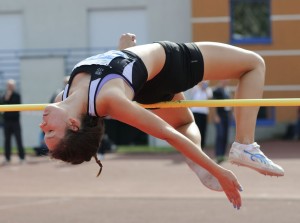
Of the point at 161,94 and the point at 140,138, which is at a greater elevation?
the point at 161,94

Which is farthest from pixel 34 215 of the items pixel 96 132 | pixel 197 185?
pixel 96 132

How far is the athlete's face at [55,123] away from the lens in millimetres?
4723

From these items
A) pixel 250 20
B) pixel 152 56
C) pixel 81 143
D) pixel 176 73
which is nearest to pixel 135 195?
pixel 176 73

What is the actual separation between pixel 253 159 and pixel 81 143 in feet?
4.23

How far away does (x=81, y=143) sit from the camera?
4777 millimetres

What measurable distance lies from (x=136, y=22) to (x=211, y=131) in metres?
3.44

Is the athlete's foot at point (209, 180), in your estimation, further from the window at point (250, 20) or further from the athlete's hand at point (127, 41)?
the window at point (250, 20)

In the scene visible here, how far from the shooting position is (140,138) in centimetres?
1930

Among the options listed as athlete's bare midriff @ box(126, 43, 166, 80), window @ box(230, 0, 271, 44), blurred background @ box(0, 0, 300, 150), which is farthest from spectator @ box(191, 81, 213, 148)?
athlete's bare midriff @ box(126, 43, 166, 80)

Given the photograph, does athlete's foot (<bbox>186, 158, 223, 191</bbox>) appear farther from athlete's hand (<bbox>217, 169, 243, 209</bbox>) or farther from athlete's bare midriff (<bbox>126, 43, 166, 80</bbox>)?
athlete's bare midriff (<bbox>126, 43, 166, 80</bbox>)

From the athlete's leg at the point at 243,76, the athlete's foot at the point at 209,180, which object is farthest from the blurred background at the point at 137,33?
the athlete's foot at the point at 209,180

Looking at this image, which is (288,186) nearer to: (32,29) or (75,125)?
(75,125)

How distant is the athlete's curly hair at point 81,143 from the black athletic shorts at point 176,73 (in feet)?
1.87

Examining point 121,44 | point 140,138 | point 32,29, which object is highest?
point 121,44
